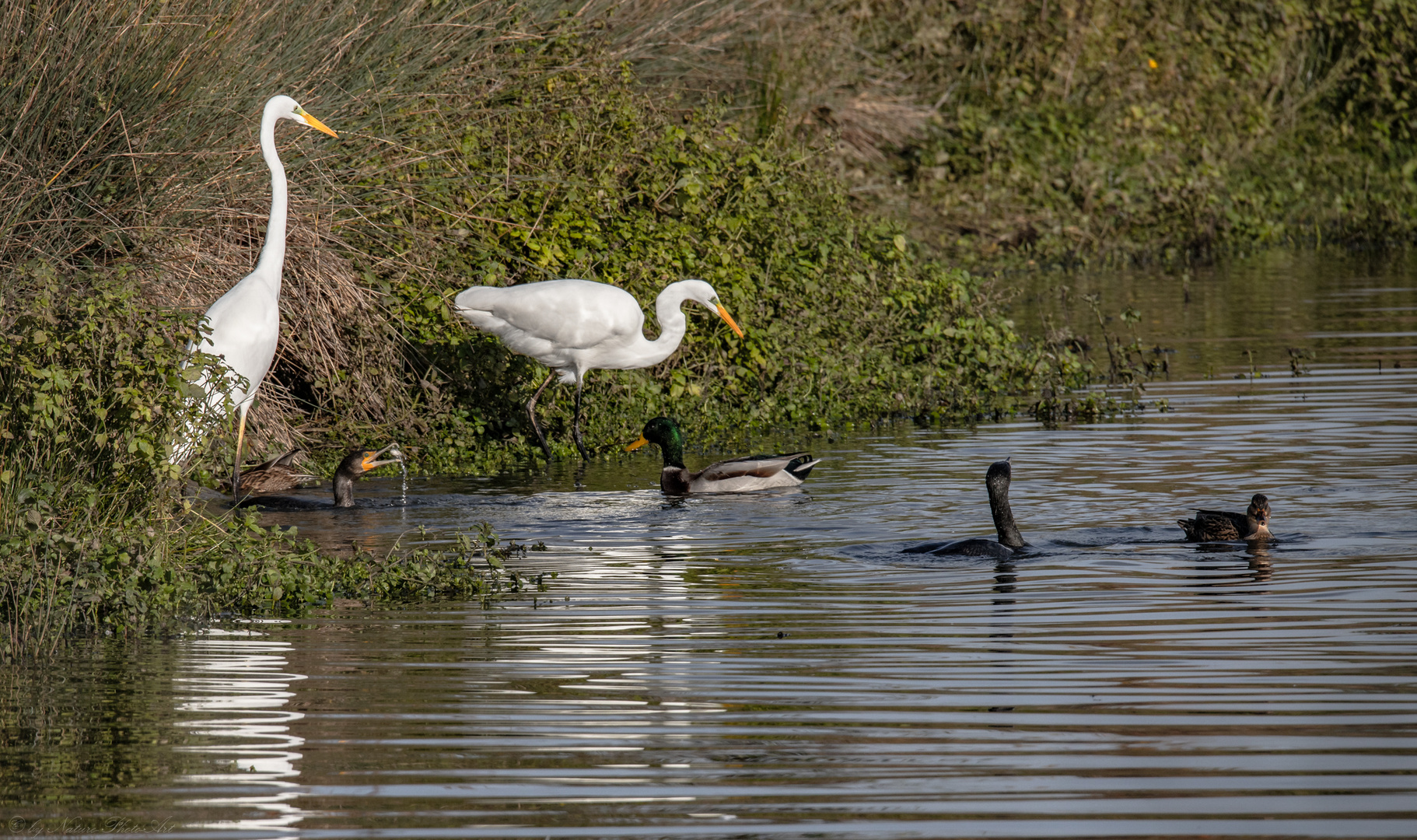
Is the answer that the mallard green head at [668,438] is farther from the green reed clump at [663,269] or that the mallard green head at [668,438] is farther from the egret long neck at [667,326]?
the green reed clump at [663,269]

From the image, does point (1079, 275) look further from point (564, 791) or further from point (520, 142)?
point (564, 791)

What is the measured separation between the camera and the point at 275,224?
11.2 m

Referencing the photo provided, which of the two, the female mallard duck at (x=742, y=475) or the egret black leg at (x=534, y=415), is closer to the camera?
the female mallard duck at (x=742, y=475)

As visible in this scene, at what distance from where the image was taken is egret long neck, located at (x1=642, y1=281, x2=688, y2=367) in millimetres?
13797

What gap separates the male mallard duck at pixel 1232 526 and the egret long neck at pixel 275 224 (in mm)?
5341

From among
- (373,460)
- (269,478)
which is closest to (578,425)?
(373,460)

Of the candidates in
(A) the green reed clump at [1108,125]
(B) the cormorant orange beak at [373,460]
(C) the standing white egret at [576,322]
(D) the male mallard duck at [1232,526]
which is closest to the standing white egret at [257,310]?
(B) the cormorant orange beak at [373,460]

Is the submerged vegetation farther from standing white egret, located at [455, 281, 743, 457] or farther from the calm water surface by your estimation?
the calm water surface

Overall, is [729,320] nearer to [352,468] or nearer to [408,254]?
[408,254]

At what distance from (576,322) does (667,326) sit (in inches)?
32.3

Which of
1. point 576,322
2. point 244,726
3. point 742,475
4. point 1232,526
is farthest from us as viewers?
point 576,322

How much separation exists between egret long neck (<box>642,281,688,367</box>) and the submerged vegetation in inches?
38.7

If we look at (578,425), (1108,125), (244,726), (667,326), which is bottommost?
(244,726)

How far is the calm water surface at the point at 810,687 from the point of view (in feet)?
17.2
